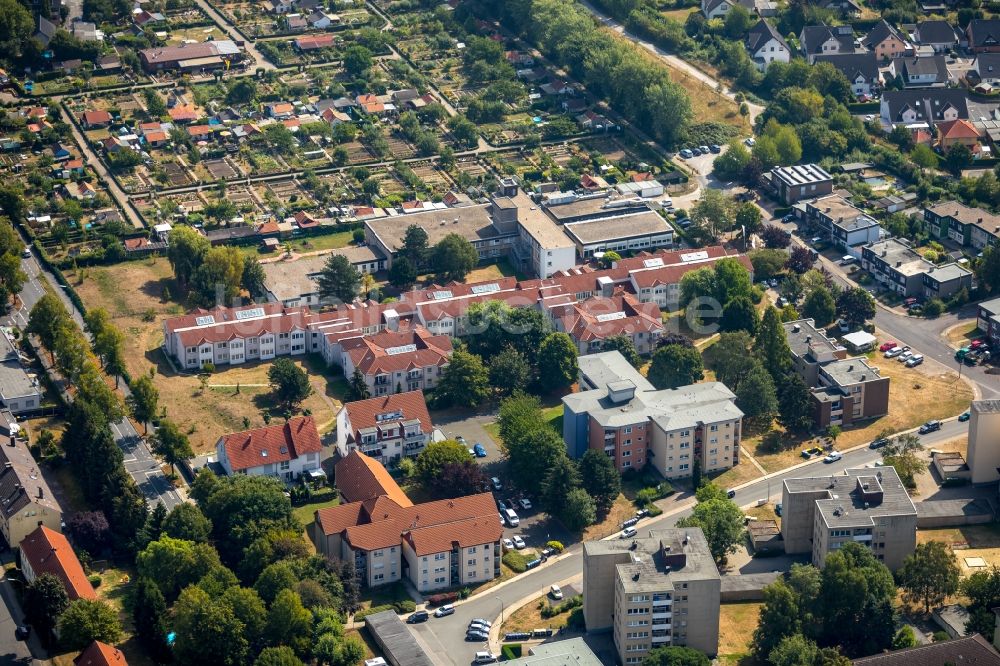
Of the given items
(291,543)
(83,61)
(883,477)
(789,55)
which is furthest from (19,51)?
(883,477)

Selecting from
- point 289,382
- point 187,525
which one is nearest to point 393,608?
point 187,525

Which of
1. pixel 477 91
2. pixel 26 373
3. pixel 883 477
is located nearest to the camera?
pixel 883 477

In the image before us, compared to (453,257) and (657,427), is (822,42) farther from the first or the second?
(657,427)

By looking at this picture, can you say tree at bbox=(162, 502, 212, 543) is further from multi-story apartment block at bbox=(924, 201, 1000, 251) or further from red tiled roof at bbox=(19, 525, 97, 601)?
multi-story apartment block at bbox=(924, 201, 1000, 251)

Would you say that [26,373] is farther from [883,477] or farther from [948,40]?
[948,40]

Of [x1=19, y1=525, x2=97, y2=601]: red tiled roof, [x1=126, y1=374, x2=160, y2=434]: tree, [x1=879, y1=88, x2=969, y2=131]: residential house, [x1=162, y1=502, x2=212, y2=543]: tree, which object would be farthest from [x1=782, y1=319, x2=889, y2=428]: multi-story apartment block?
[x1=19, y1=525, x2=97, y2=601]: red tiled roof

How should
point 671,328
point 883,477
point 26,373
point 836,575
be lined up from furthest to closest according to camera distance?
point 671,328 → point 26,373 → point 883,477 → point 836,575
